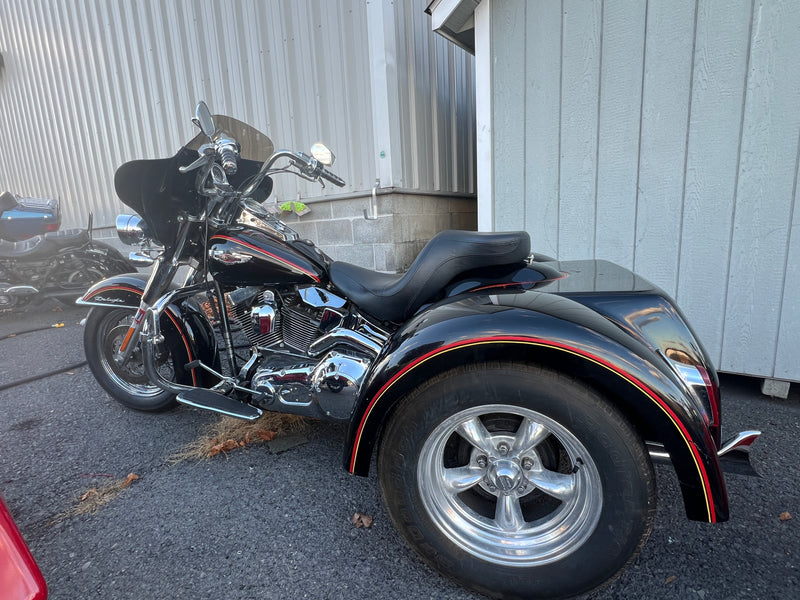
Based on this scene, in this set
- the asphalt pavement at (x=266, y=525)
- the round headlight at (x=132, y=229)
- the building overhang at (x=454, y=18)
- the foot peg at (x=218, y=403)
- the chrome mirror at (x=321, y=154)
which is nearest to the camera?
the asphalt pavement at (x=266, y=525)

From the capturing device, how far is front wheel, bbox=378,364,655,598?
1.17 m

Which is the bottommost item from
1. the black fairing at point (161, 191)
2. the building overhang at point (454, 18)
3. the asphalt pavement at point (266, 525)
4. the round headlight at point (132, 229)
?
the asphalt pavement at point (266, 525)

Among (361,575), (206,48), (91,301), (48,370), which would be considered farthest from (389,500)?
(206,48)

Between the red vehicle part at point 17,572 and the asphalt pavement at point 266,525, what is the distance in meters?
Result: 0.46

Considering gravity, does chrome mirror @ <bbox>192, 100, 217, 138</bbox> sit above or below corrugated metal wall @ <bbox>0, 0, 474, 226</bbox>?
below

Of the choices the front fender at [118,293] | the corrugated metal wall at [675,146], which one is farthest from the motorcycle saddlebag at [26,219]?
the corrugated metal wall at [675,146]

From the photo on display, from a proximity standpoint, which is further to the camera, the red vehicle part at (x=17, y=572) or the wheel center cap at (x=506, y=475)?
the wheel center cap at (x=506, y=475)

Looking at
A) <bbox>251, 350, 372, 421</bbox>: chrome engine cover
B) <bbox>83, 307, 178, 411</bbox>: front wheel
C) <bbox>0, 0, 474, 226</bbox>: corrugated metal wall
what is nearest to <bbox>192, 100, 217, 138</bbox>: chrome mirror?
<bbox>251, 350, 372, 421</bbox>: chrome engine cover

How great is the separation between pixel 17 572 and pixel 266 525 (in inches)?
32.0

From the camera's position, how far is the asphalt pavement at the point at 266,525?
4.50 ft

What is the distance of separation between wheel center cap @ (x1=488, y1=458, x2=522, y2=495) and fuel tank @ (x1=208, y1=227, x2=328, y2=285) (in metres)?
1.11

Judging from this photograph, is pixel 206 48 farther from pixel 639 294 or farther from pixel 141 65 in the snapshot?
pixel 639 294

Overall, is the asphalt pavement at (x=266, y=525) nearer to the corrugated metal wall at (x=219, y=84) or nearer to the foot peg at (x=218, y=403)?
the foot peg at (x=218, y=403)

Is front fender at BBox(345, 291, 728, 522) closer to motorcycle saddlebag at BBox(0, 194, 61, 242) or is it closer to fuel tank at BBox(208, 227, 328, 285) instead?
fuel tank at BBox(208, 227, 328, 285)
